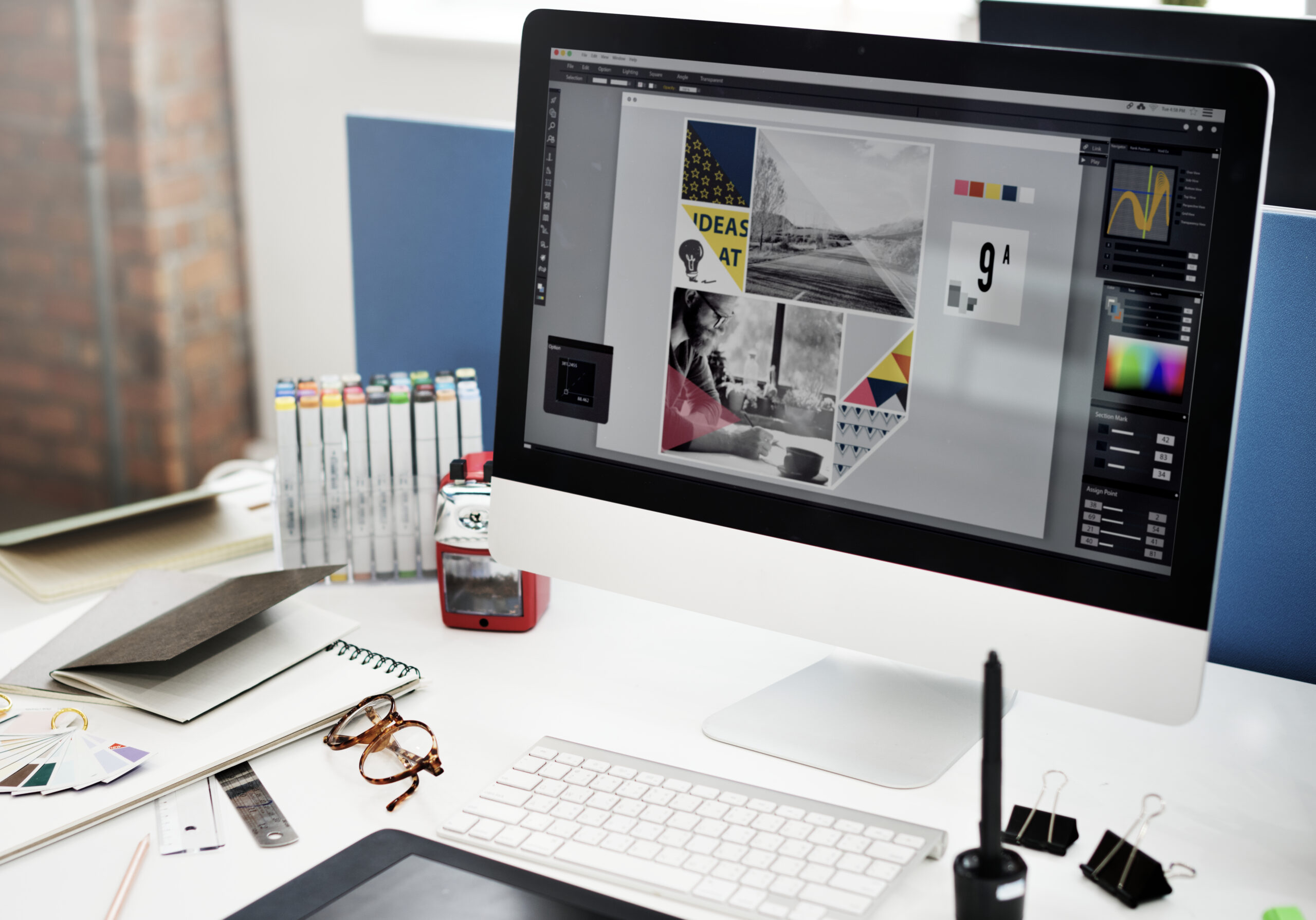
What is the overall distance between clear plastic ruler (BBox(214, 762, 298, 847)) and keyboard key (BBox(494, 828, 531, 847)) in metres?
0.13

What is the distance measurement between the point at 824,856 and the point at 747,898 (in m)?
0.06

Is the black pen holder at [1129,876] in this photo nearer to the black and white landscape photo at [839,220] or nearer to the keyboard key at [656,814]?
the keyboard key at [656,814]

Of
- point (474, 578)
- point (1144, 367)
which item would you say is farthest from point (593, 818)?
point (1144, 367)

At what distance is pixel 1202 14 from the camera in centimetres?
101

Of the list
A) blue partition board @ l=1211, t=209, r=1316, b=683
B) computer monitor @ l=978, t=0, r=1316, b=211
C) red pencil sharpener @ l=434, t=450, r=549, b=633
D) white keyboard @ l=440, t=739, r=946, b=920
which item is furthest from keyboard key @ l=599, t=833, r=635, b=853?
computer monitor @ l=978, t=0, r=1316, b=211

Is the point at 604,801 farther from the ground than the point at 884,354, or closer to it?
closer to it

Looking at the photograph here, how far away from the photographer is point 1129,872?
684 mm

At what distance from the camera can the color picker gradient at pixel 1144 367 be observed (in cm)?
69

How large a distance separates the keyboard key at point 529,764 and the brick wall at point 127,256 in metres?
2.05

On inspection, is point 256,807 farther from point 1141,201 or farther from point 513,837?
point 1141,201

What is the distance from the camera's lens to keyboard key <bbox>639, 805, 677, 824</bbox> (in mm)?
715

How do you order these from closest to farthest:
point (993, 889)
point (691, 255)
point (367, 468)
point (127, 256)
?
point (993, 889) < point (691, 255) < point (367, 468) < point (127, 256)

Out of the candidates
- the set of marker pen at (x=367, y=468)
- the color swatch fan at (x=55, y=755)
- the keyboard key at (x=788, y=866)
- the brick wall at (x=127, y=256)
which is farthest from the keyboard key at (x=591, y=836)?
the brick wall at (x=127, y=256)

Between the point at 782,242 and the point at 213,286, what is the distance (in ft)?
7.00
